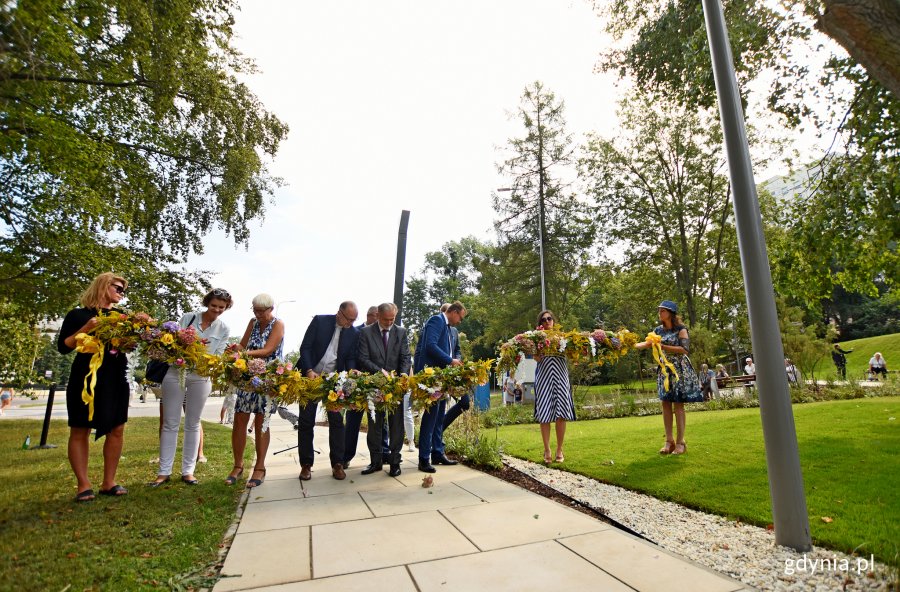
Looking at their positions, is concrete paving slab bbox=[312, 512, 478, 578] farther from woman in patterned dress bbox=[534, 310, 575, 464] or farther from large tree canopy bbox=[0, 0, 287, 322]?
large tree canopy bbox=[0, 0, 287, 322]

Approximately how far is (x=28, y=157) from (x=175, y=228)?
6.18 m

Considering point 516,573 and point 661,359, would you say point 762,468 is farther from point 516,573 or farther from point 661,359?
point 516,573

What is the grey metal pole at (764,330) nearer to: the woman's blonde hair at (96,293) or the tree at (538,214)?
the woman's blonde hair at (96,293)

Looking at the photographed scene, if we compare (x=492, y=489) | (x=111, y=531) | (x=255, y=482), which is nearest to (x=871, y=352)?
(x=492, y=489)

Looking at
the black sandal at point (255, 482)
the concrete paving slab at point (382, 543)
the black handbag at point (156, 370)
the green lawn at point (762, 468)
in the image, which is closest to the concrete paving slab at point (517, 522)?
the concrete paving slab at point (382, 543)

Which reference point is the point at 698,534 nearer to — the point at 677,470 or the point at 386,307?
the point at 677,470

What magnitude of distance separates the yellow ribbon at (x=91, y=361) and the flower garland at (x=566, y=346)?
441 cm

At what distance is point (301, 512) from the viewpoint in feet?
14.1

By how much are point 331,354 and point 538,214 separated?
83.1 ft

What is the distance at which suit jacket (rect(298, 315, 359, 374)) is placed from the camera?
610cm

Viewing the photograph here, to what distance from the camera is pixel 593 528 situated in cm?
373

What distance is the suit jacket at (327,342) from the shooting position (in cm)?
610

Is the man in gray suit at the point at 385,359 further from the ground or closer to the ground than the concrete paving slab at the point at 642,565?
further from the ground

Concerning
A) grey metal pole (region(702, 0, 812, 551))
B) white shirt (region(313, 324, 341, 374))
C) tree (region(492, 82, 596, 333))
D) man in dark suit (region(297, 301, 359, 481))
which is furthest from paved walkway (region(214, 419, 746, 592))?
tree (region(492, 82, 596, 333))
